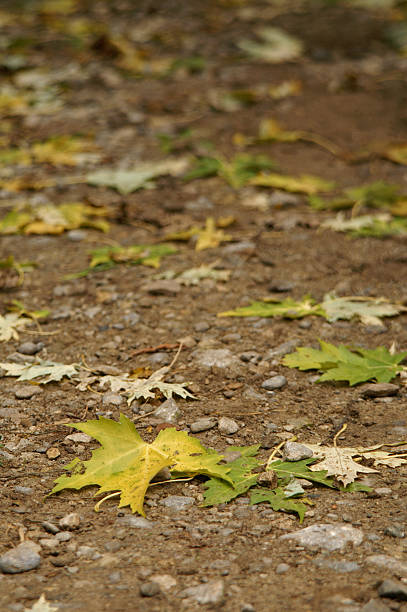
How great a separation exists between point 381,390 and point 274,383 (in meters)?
0.33

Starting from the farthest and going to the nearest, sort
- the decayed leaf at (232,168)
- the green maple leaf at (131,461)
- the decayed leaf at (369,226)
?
the decayed leaf at (232,168), the decayed leaf at (369,226), the green maple leaf at (131,461)

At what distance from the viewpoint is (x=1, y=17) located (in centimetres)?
728

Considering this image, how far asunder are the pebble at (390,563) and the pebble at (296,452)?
38 cm

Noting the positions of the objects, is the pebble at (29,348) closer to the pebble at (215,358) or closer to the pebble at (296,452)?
the pebble at (215,358)

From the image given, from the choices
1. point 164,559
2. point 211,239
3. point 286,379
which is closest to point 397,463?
point 286,379

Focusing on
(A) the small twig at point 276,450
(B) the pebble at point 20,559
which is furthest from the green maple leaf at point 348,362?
(B) the pebble at point 20,559

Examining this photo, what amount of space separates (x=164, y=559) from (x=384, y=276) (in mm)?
1811

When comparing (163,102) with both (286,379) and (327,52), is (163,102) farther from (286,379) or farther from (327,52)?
(286,379)

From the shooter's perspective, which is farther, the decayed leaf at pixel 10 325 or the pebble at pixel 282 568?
the decayed leaf at pixel 10 325

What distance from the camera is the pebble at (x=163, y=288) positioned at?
2.80 m

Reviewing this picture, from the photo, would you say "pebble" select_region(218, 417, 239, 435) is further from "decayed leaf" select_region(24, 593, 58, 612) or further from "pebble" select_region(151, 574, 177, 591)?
"decayed leaf" select_region(24, 593, 58, 612)

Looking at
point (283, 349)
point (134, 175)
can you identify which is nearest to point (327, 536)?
point (283, 349)

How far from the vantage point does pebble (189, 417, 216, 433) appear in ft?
6.48

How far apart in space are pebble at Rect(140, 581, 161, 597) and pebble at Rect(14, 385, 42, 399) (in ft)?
3.00
